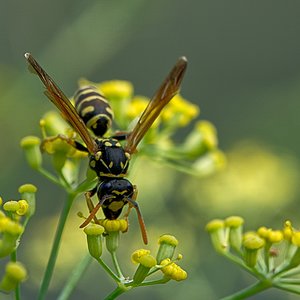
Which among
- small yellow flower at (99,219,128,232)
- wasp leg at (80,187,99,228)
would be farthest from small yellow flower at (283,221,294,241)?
wasp leg at (80,187,99,228)

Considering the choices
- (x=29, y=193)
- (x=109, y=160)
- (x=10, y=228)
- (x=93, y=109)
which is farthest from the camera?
(x=93, y=109)

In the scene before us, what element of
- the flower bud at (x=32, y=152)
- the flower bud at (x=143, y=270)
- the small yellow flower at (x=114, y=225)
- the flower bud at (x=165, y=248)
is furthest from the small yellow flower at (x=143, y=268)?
the flower bud at (x=32, y=152)

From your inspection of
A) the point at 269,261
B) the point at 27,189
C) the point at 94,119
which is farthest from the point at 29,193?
the point at 269,261

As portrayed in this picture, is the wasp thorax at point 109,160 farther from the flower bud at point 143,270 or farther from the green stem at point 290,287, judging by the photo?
the green stem at point 290,287

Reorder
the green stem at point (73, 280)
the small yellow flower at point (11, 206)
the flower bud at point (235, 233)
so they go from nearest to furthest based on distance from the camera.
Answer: the small yellow flower at point (11, 206)
the green stem at point (73, 280)
the flower bud at point (235, 233)

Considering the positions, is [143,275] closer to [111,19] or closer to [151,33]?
[111,19]

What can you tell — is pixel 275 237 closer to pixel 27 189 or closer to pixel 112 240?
pixel 112 240

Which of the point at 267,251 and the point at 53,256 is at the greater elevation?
the point at 53,256

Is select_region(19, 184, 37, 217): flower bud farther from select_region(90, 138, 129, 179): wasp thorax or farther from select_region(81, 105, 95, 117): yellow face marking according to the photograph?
select_region(81, 105, 95, 117): yellow face marking
